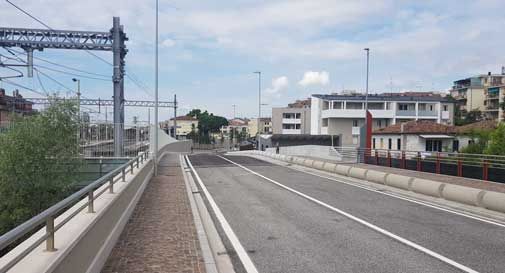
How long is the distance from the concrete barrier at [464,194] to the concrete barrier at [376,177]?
4382 mm

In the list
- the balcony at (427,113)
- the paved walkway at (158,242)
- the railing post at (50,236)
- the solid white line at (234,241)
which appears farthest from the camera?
the balcony at (427,113)

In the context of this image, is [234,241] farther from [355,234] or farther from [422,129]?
[422,129]

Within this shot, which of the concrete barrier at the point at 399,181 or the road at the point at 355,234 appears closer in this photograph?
the road at the point at 355,234

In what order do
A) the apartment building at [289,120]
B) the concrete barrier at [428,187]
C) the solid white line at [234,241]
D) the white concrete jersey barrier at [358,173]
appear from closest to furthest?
the solid white line at [234,241]
the concrete barrier at [428,187]
the white concrete jersey barrier at [358,173]
the apartment building at [289,120]

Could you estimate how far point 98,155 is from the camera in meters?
26.6

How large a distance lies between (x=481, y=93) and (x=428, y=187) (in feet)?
391

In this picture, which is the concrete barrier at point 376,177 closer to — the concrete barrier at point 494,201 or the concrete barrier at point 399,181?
the concrete barrier at point 399,181

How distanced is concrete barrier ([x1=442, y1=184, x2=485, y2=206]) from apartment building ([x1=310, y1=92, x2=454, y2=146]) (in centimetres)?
6581

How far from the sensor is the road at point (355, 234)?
734cm

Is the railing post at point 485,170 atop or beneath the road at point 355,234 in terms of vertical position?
atop

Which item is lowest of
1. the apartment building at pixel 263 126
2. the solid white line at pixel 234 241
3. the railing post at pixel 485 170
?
the solid white line at pixel 234 241

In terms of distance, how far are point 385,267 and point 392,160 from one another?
2246 cm

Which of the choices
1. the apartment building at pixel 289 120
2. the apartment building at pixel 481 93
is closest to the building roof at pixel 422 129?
the apartment building at pixel 289 120

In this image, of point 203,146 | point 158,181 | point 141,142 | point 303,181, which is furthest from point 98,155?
point 203,146
